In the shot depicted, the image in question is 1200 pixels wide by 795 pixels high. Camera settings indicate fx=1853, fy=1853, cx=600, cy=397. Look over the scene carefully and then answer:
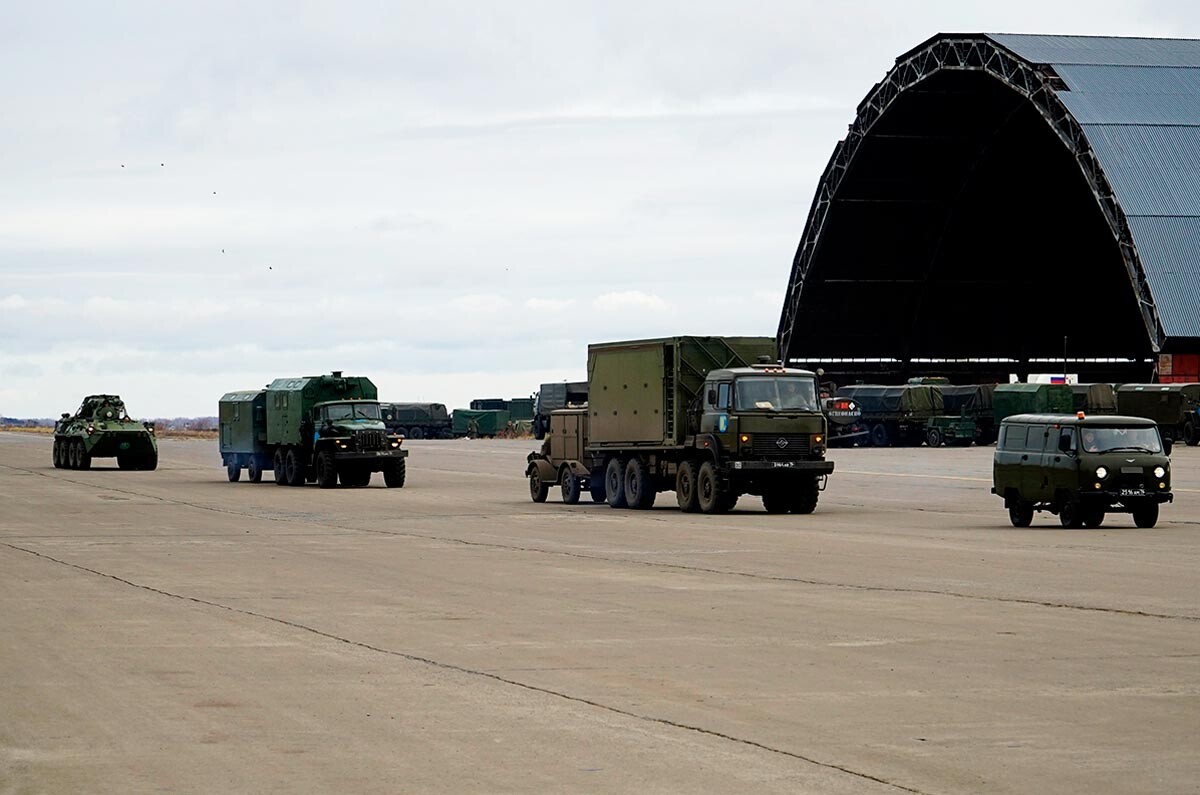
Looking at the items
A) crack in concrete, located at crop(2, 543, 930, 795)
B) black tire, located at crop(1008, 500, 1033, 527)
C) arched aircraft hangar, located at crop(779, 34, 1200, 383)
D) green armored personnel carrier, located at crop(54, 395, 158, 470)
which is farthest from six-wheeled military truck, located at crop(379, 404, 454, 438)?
crack in concrete, located at crop(2, 543, 930, 795)

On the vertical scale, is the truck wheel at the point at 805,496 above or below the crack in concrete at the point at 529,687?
Result: above

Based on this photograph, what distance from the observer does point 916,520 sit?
110ft

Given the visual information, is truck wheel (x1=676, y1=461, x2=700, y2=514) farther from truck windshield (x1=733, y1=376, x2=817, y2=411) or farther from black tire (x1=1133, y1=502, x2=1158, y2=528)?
black tire (x1=1133, y1=502, x2=1158, y2=528)

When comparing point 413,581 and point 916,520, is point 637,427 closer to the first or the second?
point 916,520

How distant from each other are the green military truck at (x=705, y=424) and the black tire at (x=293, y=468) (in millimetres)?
13262

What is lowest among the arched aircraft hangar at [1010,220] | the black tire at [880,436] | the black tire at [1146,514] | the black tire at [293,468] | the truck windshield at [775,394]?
the black tire at [1146,514]

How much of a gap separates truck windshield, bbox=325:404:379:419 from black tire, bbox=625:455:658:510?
12.8m

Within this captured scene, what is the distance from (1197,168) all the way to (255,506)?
155ft

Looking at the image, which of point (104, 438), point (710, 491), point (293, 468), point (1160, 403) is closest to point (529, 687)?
point (710, 491)

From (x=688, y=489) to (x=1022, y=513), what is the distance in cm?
754

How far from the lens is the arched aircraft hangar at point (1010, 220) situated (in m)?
70.8

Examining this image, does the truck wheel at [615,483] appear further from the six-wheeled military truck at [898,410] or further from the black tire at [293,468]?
the six-wheeled military truck at [898,410]

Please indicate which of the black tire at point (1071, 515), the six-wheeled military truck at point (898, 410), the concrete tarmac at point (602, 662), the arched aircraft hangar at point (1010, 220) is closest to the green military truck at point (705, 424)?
the concrete tarmac at point (602, 662)

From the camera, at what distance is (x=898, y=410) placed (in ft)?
257
